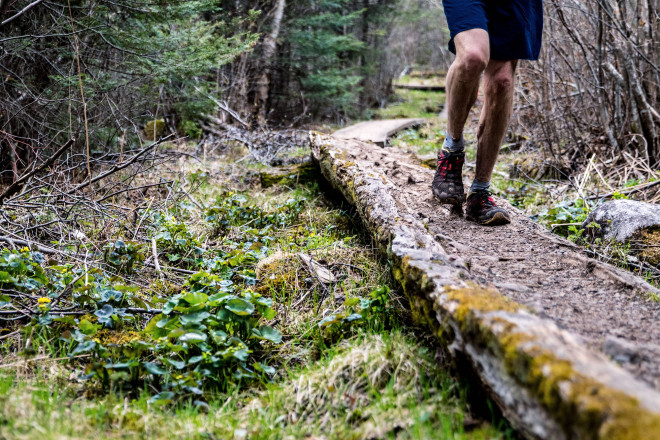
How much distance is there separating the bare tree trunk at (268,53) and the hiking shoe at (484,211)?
24.4 ft

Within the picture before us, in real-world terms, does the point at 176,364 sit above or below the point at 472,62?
below

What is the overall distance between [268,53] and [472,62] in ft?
27.7

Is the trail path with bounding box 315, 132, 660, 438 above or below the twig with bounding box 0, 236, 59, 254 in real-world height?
above

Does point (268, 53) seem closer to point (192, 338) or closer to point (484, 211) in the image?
point (484, 211)

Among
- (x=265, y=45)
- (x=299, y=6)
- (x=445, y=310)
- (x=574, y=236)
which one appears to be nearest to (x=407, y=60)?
(x=299, y=6)

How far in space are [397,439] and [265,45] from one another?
1019 cm

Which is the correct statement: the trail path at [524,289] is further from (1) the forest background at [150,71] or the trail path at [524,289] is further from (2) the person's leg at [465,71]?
(1) the forest background at [150,71]

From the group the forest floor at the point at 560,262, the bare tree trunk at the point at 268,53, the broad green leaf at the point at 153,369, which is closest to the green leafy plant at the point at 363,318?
the forest floor at the point at 560,262

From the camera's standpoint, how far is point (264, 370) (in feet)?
6.41

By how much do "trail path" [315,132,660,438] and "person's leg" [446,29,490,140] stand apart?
0.74m

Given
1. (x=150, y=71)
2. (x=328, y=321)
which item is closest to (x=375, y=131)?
(x=150, y=71)

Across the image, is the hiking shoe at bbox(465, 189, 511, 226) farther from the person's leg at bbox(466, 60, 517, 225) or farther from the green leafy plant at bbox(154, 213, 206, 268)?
the green leafy plant at bbox(154, 213, 206, 268)

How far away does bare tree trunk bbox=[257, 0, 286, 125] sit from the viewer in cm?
1008

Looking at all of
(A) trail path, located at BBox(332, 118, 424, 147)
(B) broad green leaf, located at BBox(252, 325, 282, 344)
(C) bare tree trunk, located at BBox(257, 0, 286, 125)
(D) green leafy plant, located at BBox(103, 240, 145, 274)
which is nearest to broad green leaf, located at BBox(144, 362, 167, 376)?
(B) broad green leaf, located at BBox(252, 325, 282, 344)
